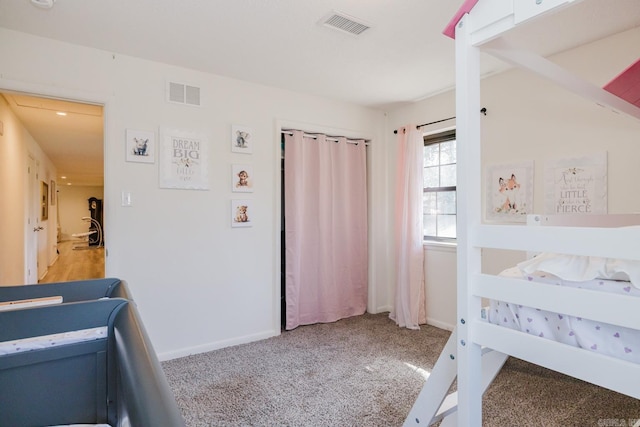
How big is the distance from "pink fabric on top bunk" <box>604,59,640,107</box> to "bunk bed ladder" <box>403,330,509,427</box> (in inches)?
60.4

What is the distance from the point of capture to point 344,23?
2.07 meters

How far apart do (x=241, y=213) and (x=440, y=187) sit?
2067mm

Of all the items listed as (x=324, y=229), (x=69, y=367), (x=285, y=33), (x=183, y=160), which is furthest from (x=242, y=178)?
(x=69, y=367)

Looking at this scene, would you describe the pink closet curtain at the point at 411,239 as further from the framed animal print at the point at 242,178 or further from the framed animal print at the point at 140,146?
the framed animal print at the point at 140,146

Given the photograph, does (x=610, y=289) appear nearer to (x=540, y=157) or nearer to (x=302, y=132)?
(x=540, y=157)

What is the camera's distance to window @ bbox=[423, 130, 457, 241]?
11.2 feet

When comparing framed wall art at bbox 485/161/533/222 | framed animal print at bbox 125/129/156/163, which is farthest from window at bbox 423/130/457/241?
framed animal print at bbox 125/129/156/163

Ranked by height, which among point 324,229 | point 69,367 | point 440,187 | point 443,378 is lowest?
point 443,378

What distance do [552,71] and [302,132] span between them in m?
2.35

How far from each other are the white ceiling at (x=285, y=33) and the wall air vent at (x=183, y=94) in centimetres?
18

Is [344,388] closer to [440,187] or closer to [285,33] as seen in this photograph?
[440,187]

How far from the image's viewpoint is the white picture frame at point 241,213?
294 cm

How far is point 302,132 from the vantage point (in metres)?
3.35

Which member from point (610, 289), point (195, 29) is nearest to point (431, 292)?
point (610, 289)
